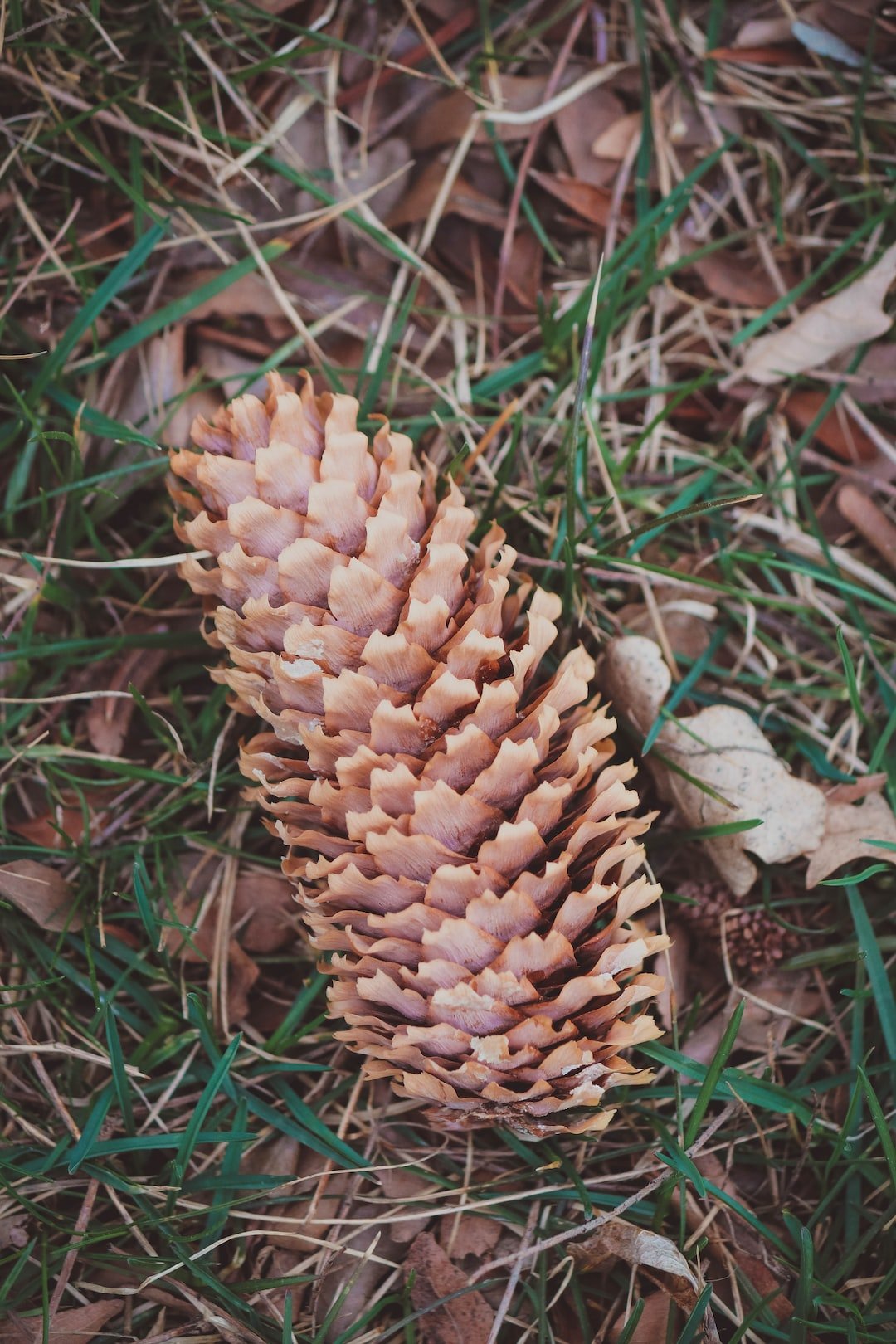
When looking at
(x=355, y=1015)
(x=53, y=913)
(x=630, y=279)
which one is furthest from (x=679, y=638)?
(x=53, y=913)

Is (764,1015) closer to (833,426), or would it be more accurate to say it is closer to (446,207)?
(833,426)

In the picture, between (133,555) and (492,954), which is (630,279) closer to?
(133,555)

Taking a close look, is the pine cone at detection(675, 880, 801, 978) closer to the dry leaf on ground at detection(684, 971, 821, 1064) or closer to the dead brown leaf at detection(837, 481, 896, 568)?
the dry leaf on ground at detection(684, 971, 821, 1064)

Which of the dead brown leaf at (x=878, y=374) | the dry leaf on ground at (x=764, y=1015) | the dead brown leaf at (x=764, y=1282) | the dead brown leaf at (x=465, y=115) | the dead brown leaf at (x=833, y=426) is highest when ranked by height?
the dead brown leaf at (x=465, y=115)

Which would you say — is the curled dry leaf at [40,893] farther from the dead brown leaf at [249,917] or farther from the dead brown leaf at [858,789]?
the dead brown leaf at [858,789]

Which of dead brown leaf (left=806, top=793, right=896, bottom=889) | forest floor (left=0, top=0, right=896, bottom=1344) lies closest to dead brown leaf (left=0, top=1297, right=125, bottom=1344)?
forest floor (left=0, top=0, right=896, bottom=1344)

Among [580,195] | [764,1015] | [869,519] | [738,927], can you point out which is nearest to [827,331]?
[869,519]

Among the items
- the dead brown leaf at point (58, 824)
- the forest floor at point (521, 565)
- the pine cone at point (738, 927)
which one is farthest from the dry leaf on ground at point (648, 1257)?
the dead brown leaf at point (58, 824)
